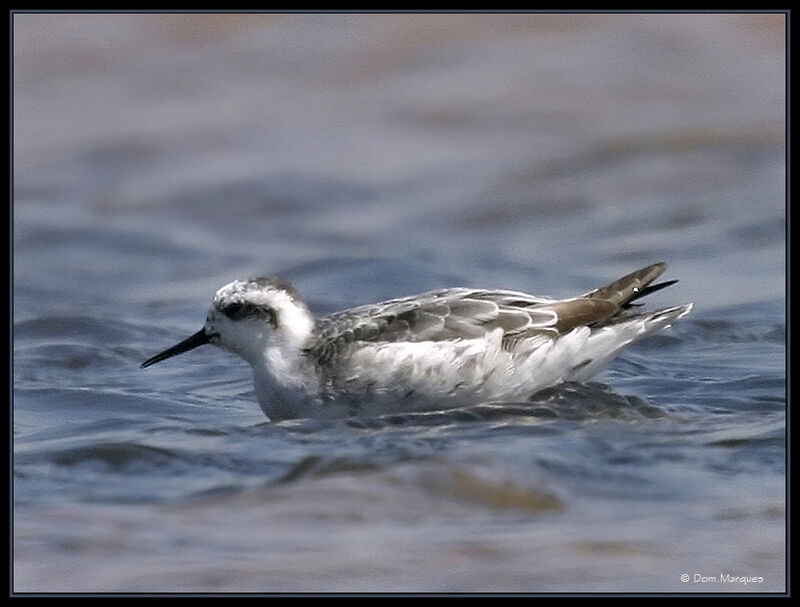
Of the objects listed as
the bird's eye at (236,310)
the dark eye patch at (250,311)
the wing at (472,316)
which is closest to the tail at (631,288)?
the wing at (472,316)

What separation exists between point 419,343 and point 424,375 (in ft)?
0.59

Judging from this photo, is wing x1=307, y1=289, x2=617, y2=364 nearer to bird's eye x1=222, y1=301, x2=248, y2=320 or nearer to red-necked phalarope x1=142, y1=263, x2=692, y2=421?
red-necked phalarope x1=142, y1=263, x2=692, y2=421

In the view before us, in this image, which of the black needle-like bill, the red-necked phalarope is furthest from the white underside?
the black needle-like bill

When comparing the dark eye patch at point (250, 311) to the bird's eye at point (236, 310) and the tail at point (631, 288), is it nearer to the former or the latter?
the bird's eye at point (236, 310)

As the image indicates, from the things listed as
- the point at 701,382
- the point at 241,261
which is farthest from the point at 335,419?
the point at 241,261

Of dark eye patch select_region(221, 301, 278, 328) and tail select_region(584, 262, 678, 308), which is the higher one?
tail select_region(584, 262, 678, 308)

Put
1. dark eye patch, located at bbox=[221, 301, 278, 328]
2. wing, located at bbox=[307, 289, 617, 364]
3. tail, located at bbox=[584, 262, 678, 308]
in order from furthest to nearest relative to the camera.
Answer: tail, located at bbox=[584, 262, 678, 308] → dark eye patch, located at bbox=[221, 301, 278, 328] → wing, located at bbox=[307, 289, 617, 364]

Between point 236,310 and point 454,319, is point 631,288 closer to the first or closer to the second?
point 454,319

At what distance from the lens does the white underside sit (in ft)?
30.3

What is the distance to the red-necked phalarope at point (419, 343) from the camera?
9.27m

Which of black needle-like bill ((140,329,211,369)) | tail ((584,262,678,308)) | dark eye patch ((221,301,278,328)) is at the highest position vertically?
tail ((584,262,678,308))

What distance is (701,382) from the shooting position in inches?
399

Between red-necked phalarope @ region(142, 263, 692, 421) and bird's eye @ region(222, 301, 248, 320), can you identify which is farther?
bird's eye @ region(222, 301, 248, 320)

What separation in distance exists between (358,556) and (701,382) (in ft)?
10.9
